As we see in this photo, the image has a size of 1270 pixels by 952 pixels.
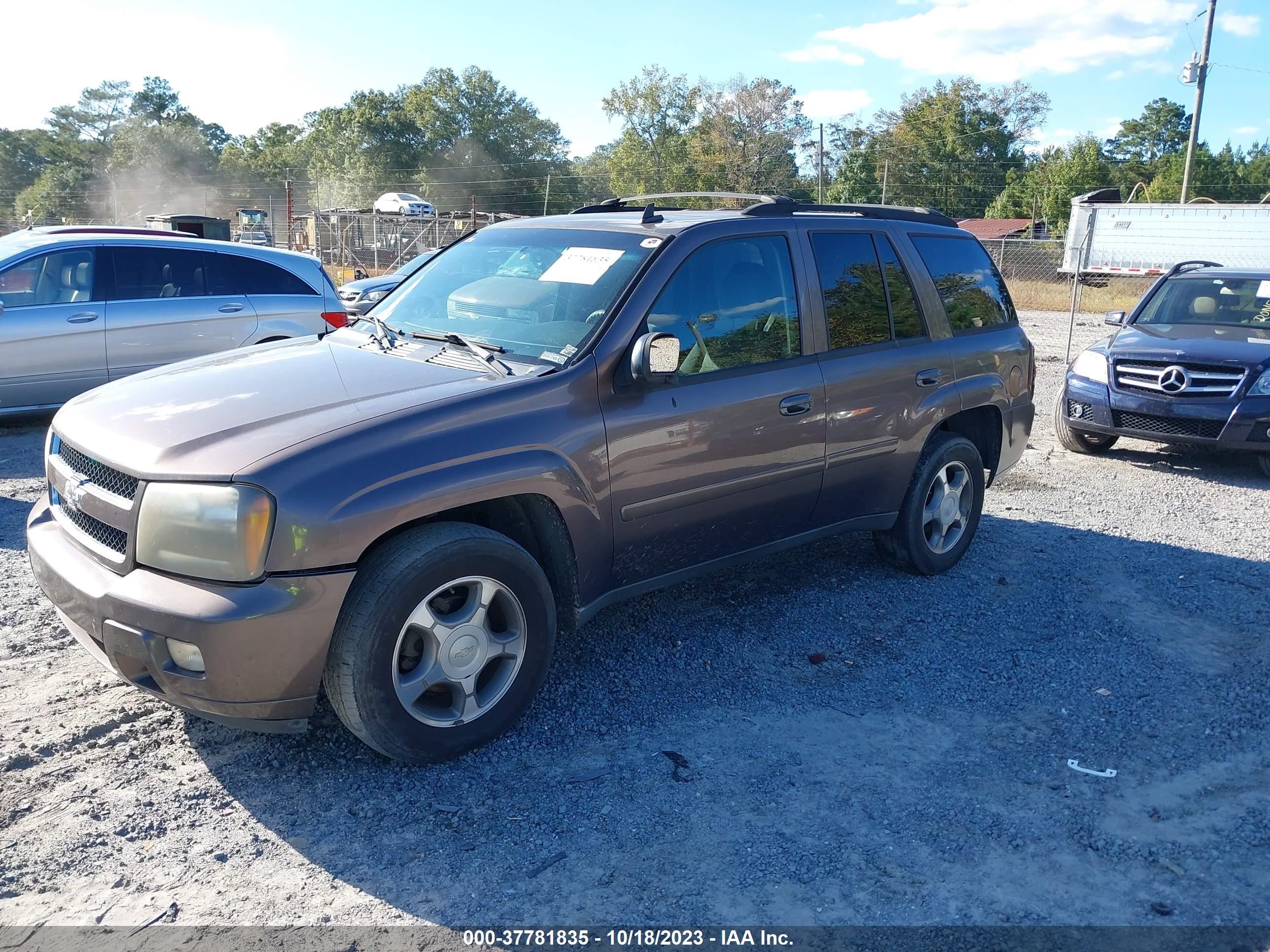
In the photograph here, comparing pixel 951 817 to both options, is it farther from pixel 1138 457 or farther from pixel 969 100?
pixel 969 100

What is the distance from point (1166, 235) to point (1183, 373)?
2154 cm

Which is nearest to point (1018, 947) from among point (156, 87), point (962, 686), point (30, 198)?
point (962, 686)

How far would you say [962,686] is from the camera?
4270 millimetres

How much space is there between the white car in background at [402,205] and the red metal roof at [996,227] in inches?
954

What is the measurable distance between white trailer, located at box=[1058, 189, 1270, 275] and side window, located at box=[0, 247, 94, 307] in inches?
813

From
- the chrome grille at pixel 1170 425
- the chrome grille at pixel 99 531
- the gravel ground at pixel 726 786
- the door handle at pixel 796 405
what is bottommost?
the gravel ground at pixel 726 786

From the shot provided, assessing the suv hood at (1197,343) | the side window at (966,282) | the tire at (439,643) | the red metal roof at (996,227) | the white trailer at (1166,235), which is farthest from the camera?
the red metal roof at (996,227)

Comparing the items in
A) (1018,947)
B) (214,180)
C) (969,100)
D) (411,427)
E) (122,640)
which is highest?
(969,100)

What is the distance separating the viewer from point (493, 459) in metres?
3.39

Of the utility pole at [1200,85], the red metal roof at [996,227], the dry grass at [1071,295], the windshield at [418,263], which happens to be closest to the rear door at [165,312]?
the windshield at [418,263]

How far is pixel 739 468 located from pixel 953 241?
236cm

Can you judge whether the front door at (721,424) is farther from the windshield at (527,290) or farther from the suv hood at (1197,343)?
the suv hood at (1197,343)

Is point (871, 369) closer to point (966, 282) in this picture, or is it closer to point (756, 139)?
point (966, 282)

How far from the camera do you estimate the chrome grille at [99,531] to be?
318 cm
